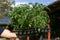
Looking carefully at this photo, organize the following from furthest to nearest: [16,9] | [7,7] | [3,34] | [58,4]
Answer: [7,7]
[58,4]
[16,9]
[3,34]

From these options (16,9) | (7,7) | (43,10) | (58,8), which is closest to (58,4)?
(58,8)

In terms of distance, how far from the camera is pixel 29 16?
12.7 meters

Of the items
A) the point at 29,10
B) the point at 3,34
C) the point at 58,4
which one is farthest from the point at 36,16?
the point at 3,34

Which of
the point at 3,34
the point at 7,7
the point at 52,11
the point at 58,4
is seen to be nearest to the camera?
the point at 3,34

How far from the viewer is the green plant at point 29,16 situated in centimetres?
1255

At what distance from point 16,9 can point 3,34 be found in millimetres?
10200

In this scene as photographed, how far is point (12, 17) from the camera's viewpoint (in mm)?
13531

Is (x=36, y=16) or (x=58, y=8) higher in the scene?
(x=58, y=8)

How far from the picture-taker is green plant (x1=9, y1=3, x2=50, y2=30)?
1255 cm

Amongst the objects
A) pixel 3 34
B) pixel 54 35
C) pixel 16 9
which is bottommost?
pixel 3 34

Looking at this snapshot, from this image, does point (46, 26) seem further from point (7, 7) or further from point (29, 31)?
point (7, 7)

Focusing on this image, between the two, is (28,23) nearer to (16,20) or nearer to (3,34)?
(16,20)

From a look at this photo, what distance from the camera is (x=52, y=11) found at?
51.0 ft

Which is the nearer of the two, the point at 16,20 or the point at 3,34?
the point at 3,34
